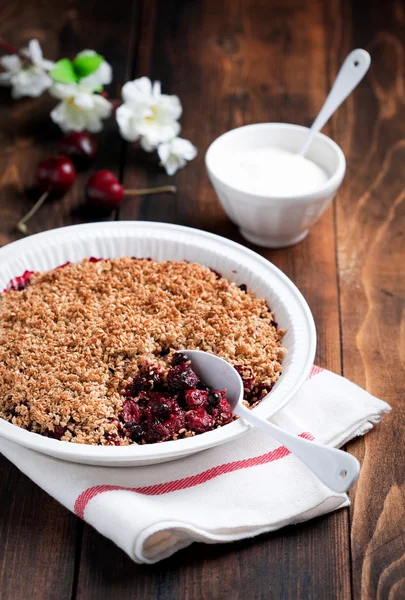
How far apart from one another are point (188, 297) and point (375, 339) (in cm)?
48

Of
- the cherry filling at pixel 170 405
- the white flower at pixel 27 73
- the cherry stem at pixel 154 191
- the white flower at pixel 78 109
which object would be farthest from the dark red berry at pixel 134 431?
the white flower at pixel 27 73

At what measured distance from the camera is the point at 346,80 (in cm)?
212

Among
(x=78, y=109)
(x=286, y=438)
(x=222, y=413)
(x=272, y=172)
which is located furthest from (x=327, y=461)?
(x=78, y=109)

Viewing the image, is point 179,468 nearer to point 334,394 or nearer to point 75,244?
point 334,394

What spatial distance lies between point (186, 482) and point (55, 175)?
44.1 inches

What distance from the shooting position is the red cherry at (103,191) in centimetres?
220

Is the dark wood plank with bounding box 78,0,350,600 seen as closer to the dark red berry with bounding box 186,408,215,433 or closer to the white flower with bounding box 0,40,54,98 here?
the dark red berry with bounding box 186,408,215,433

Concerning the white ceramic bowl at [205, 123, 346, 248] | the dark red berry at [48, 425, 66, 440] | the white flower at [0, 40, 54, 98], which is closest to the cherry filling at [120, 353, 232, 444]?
the dark red berry at [48, 425, 66, 440]

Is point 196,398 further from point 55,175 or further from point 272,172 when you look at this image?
point 55,175

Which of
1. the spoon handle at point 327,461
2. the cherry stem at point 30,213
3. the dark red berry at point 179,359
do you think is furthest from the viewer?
the cherry stem at point 30,213

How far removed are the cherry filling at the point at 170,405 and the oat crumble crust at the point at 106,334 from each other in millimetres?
20

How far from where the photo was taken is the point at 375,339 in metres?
1.89

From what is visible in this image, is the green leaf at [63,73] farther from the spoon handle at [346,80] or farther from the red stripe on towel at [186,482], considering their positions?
the red stripe on towel at [186,482]

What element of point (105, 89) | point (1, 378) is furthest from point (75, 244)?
point (105, 89)
